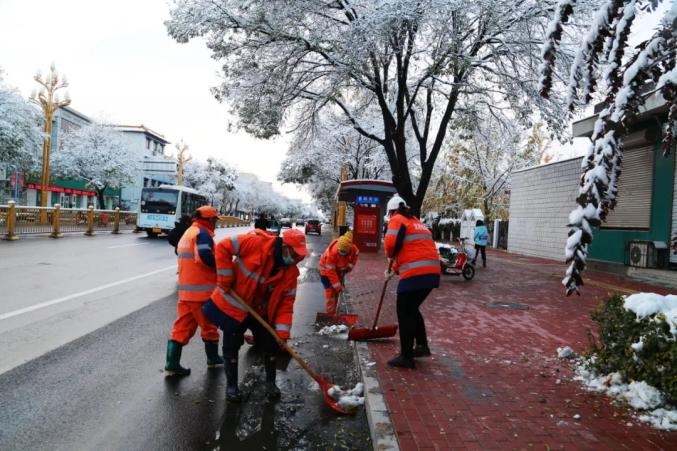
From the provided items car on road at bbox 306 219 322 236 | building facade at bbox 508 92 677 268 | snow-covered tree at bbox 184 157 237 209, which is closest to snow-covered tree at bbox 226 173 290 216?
snow-covered tree at bbox 184 157 237 209

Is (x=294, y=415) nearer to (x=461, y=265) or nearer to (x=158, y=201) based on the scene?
(x=461, y=265)

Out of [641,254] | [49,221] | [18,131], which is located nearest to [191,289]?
[641,254]

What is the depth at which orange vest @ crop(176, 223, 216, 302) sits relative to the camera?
4.54 metres

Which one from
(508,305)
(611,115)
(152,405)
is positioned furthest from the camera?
(508,305)

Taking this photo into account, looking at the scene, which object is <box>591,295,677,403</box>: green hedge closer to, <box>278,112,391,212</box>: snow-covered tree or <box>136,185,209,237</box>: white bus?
<box>136,185,209,237</box>: white bus

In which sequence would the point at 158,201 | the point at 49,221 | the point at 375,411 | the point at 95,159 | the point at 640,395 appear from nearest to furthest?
1. the point at 375,411
2. the point at 640,395
3. the point at 49,221
4. the point at 158,201
5. the point at 95,159

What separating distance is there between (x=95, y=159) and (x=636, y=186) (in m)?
40.1

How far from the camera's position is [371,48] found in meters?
10.7

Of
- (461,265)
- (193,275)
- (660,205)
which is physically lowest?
(461,265)

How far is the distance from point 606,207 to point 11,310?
7.50 metres

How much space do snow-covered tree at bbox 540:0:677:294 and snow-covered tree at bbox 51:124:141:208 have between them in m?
43.3

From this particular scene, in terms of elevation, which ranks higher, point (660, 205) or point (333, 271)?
point (660, 205)

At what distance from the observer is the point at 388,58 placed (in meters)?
12.9

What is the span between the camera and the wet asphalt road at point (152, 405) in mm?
3328
